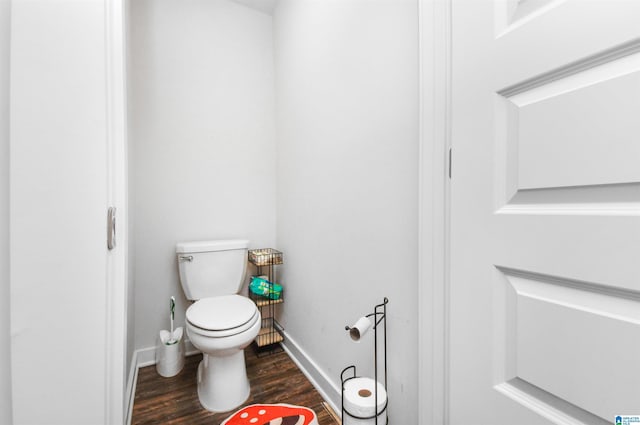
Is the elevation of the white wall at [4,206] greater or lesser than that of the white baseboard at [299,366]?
greater

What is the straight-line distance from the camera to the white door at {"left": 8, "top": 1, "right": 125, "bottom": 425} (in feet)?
1.64

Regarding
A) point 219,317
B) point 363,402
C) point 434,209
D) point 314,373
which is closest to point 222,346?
point 219,317

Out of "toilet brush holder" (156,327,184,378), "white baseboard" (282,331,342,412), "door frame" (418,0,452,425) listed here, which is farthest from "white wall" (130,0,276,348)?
"door frame" (418,0,452,425)

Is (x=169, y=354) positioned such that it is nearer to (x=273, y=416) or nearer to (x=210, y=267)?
(x=210, y=267)

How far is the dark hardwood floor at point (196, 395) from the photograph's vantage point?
133 centimetres

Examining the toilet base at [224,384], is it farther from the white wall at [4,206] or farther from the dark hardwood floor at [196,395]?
the white wall at [4,206]

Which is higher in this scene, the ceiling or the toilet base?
the ceiling

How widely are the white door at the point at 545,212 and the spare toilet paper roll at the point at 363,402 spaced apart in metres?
0.25

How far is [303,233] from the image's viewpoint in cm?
169

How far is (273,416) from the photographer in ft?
4.23

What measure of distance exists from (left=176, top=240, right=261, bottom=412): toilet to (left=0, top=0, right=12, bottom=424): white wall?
866 mm

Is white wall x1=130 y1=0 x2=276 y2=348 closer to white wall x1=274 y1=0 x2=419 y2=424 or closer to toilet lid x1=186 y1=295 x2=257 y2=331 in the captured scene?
white wall x1=274 y1=0 x2=419 y2=424

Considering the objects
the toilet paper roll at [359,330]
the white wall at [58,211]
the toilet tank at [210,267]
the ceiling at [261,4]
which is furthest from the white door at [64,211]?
the ceiling at [261,4]

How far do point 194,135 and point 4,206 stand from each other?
60.2 inches
